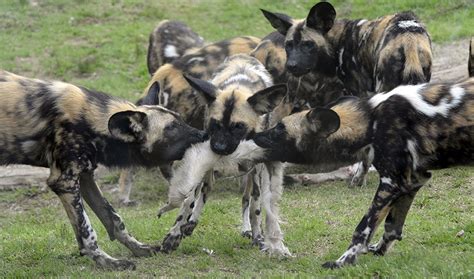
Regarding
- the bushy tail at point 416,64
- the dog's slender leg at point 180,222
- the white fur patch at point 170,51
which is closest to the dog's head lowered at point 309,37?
the bushy tail at point 416,64

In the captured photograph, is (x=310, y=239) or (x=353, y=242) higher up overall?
(x=353, y=242)

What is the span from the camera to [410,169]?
539cm

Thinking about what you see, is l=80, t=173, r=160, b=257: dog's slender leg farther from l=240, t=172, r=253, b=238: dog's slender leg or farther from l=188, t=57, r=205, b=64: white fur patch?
l=188, t=57, r=205, b=64: white fur patch

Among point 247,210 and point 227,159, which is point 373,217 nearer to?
point 227,159

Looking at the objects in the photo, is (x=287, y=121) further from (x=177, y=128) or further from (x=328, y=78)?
(x=328, y=78)

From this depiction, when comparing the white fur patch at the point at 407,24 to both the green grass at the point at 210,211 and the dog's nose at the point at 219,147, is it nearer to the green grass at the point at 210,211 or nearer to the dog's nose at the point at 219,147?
the green grass at the point at 210,211

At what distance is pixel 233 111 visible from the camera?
5977 millimetres

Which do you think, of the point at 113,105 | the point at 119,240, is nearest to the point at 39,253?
the point at 119,240

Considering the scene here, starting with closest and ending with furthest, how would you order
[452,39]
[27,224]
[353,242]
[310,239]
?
[353,242], [310,239], [27,224], [452,39]

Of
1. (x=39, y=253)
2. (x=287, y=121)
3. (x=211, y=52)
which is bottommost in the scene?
(x=39, y=253)

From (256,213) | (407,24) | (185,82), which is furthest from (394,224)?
(185,82)

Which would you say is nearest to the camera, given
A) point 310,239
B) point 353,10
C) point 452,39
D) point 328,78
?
point 310,239

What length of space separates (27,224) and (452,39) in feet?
20.2

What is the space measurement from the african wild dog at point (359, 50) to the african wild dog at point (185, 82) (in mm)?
478
